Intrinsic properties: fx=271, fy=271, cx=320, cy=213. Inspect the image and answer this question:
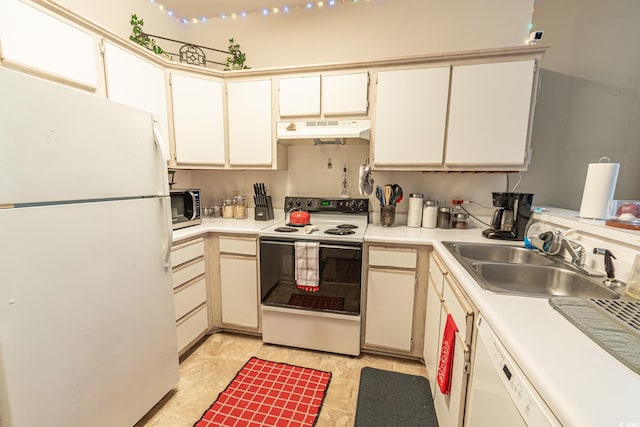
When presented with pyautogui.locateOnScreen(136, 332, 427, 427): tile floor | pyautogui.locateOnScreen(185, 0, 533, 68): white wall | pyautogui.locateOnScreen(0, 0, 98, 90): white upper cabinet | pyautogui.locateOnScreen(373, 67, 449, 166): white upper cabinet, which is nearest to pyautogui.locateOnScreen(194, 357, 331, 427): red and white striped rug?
pyautogui.locateOnScreen(136, 332, 427, 427): tile floor

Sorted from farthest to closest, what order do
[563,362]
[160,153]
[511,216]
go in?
[511,216] < [160,153] < [563,362]

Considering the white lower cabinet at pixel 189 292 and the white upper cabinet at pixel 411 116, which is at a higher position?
the white upper cabinet at pixel 411 116

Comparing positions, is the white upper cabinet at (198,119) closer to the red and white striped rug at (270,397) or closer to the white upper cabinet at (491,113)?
the red and white striped rug at (270,397)

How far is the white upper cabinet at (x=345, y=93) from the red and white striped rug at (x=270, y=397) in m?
1.95

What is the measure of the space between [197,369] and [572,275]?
2.25 metres

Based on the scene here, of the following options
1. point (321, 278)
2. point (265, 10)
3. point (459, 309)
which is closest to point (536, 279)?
point (459, 309)

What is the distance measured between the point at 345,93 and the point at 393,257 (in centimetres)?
131

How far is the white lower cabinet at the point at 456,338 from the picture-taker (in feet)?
3.53

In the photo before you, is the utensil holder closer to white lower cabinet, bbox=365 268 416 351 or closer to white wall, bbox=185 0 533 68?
white lower cabinet, bbox=365 268 416 351

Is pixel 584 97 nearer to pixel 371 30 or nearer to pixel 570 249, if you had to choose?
pixel 570 249

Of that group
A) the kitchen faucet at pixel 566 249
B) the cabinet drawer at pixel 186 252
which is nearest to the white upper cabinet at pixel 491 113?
the kitchen faucet at pixel 566 249

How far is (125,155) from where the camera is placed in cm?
127

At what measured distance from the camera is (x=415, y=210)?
2.24 meters

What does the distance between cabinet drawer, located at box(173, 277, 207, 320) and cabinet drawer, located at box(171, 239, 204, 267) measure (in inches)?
8.2
